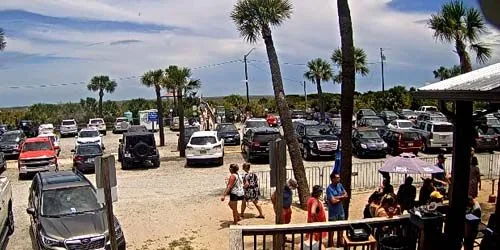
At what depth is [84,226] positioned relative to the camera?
10.3 metres

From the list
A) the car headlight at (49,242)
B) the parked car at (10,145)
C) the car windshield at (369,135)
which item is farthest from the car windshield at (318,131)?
the car headlight at (49,242)

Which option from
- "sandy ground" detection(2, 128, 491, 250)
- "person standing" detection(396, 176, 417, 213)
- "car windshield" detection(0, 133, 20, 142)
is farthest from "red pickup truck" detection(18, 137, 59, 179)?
"person standing" detection(396, 176, 417, 213)

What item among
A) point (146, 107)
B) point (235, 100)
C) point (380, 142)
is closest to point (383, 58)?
point (235, 100)

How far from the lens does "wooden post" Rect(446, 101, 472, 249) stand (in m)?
7.30

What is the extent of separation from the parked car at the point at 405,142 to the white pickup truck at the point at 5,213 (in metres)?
18.7

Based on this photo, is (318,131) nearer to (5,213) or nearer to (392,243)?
(5,213)

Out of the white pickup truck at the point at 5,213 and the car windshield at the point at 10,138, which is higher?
the car windshield at the point at 10,138

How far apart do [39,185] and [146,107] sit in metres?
48.4

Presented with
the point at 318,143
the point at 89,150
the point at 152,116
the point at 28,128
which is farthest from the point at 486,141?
the point at 28,128

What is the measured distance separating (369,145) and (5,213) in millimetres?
17355

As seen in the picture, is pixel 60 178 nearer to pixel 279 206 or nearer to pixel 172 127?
pixel 279 206

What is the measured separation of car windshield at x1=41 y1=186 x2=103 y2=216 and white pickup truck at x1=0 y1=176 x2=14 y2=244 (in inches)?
62.6

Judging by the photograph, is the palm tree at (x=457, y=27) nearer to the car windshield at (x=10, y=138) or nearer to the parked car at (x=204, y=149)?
the parked car at (x=204, y=149)

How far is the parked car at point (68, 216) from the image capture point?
994cm
